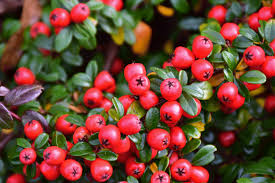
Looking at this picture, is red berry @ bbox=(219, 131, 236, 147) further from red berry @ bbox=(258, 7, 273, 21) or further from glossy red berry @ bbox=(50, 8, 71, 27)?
glossy red berry @ bbox=(50, 8, 71, 27)

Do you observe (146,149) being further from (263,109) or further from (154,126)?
(263,109)

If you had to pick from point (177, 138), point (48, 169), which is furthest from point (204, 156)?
point (48, 169)

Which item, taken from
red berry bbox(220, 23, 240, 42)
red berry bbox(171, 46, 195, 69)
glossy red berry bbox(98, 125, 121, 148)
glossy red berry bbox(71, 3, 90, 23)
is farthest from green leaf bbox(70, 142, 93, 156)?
red berry bbox(220, 23, 240, 42)

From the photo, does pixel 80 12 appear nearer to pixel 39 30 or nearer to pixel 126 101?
pixel 39 30

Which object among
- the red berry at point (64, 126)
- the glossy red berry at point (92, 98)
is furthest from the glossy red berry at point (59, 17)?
the red berry at point (64, 126)

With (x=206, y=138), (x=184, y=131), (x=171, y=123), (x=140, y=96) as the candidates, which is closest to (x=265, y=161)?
(x=206, y=138)

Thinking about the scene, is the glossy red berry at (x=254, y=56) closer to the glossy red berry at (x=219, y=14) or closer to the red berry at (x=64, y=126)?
the glossy red berry at (x=219, y=14)
